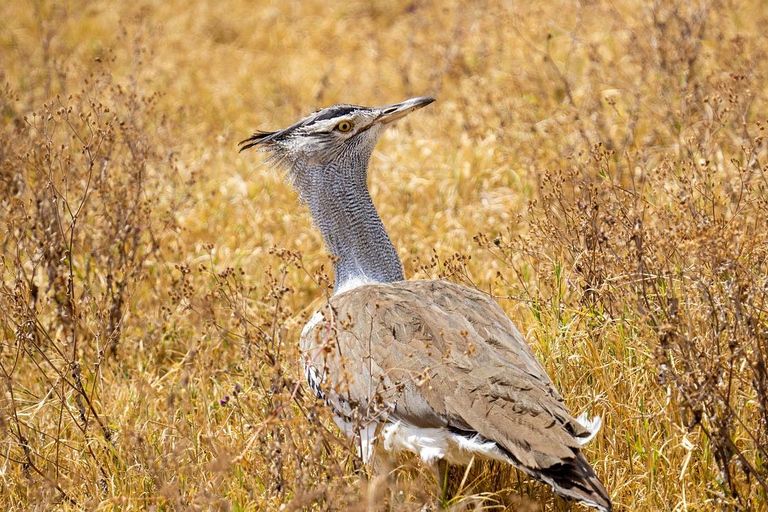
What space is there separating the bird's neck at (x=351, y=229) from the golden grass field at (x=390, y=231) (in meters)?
0.24

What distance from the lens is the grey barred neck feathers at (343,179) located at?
11.6ft

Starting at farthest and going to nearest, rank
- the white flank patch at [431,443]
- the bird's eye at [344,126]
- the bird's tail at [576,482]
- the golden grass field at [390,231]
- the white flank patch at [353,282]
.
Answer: the bird's eye at [344,126], the white flank patch at [353,282], the golden grass field at [390,231], the white flank patch at [431,443], the bird's tail at [576,482]

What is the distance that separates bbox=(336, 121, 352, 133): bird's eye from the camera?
Result: 12.1ft

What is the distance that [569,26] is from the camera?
22.0 ft

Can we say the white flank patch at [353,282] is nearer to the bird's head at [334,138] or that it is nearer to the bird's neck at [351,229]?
the bird's neck at [351,229]

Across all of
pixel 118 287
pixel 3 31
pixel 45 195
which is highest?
pixel 3 31

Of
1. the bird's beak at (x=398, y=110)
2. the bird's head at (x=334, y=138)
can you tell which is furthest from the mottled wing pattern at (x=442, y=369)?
the bird's beak at (x=398, y=110)

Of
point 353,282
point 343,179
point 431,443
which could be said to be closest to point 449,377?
point 431,443

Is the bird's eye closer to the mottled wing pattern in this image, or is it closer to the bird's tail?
the mottled wing pattern

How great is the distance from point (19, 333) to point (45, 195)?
3.49ft

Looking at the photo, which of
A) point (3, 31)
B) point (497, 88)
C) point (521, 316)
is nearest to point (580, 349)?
point (521, 316)

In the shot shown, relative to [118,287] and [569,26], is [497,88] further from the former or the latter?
[118,287]

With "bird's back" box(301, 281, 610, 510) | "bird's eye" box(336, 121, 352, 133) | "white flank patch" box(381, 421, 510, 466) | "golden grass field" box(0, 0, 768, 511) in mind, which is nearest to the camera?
"bird's back" box(301, 281, 610, 510)

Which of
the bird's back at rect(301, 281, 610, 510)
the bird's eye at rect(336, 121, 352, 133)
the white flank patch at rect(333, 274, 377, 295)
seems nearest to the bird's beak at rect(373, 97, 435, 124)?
the bird's eye at rect(336, 121, 352, 133)
